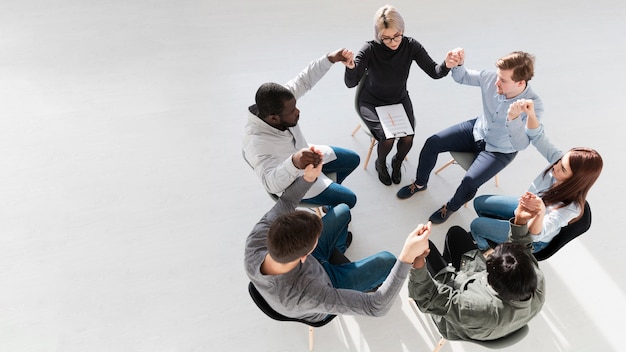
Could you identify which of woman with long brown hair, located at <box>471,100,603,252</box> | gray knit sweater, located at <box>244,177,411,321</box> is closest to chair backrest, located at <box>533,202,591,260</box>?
woman with long brown hair, located at <box>471,100,603,252</box>

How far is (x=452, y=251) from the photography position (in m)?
2.19

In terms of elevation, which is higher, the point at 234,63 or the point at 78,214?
the point at 234,63

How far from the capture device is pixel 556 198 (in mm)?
2045

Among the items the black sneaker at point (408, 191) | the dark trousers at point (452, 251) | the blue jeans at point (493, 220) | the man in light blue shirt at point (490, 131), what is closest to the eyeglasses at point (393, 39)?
the man in light blue shirt at point (490, 131)

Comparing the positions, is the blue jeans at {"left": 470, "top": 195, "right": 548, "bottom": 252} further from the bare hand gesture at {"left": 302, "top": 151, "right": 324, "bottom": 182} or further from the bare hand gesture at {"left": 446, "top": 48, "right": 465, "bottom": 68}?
the bare hand gesture at {"left": 302, "top": 151, "right": 324, "bottom": 182}

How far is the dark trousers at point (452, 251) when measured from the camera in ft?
6.86

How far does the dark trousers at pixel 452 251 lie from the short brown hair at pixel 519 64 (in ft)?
3.22

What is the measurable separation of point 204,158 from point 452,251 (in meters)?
1.99

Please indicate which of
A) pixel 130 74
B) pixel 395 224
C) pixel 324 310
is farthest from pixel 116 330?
pixel 130 74

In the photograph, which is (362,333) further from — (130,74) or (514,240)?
(130,74)

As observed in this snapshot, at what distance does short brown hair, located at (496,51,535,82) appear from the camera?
90.4 inches

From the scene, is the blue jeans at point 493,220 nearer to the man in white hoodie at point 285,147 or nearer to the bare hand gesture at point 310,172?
the man in white hoodie at point 285,147

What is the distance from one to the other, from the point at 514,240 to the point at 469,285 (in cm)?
30

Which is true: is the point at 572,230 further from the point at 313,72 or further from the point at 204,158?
the point at 204,158
